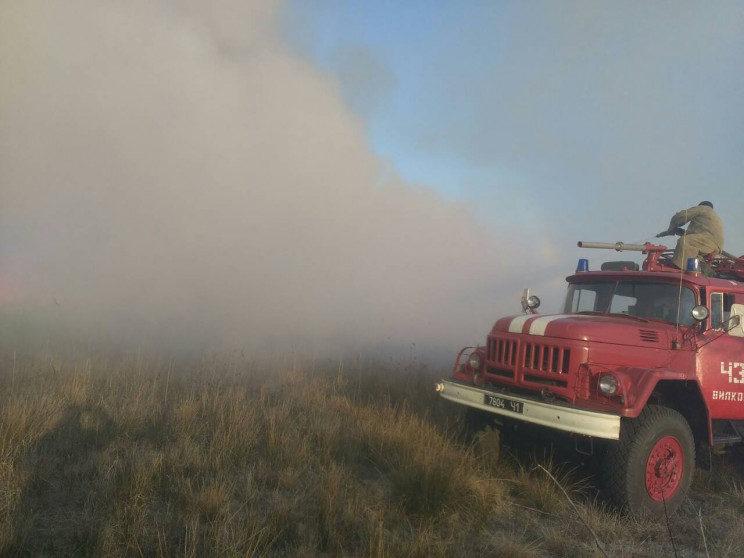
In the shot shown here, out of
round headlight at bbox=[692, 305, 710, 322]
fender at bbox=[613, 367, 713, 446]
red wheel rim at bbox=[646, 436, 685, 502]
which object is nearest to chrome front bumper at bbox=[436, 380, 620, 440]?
fender at bbox=[613, 367, 713, 446]

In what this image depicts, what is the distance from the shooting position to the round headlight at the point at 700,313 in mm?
5383

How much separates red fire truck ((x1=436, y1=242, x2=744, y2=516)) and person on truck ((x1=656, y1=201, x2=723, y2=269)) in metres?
0.50

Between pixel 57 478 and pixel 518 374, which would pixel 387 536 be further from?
pixel 57 478

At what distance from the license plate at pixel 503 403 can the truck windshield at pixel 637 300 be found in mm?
1981

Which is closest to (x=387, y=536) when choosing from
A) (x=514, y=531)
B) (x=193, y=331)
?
(x=514, y=531)

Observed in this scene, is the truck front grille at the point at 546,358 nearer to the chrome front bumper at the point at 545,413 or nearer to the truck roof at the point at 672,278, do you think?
the chrome front bumper at the point at 545,413

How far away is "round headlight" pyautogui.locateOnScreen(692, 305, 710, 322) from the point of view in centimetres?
538

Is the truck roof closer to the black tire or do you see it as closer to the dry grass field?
the black tire

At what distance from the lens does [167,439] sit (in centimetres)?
554

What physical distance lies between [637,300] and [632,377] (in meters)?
1.63

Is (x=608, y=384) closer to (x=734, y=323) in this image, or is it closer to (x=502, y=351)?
(x=502, y=351)

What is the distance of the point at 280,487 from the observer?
4758mm

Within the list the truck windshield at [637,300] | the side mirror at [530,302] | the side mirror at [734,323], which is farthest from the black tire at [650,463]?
the side mirror at [530,302]

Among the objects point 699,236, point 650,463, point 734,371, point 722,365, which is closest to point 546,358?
point 650,463
